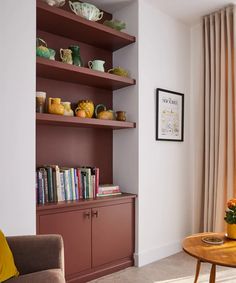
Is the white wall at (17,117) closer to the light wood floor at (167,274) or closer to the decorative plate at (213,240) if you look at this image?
the light wood floor at (167,274)

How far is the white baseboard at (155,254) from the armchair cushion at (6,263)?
1498 millimetres

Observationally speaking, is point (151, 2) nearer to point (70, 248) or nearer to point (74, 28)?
point (74, 28)

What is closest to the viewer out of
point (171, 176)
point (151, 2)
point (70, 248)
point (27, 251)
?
point (27, 251)

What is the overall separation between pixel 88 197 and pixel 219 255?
1.26 m

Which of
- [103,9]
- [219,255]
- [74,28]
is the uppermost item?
[103,9]

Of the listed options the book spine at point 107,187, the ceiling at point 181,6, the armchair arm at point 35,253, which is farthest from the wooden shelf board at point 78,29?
the armchair arm at point 35,253

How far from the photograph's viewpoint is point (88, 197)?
2.63m

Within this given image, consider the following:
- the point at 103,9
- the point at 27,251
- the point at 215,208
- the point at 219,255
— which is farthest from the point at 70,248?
the point at 103,9

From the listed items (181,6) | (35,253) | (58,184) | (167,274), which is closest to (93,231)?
(58,184)

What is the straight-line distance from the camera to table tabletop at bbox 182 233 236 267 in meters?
1.70

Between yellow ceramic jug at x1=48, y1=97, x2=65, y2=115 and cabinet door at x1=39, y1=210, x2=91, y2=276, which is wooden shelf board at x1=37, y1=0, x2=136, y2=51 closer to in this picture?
yellow ceramic jug at x1=48, y1=97, x2=65, y2=115

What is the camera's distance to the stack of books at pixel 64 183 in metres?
A: 2.34

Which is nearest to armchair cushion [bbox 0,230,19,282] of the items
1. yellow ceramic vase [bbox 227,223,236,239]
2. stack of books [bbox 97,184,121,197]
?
stack of books [bbox 97,184,121,197]

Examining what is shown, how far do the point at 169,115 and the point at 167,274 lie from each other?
5.27 feet
